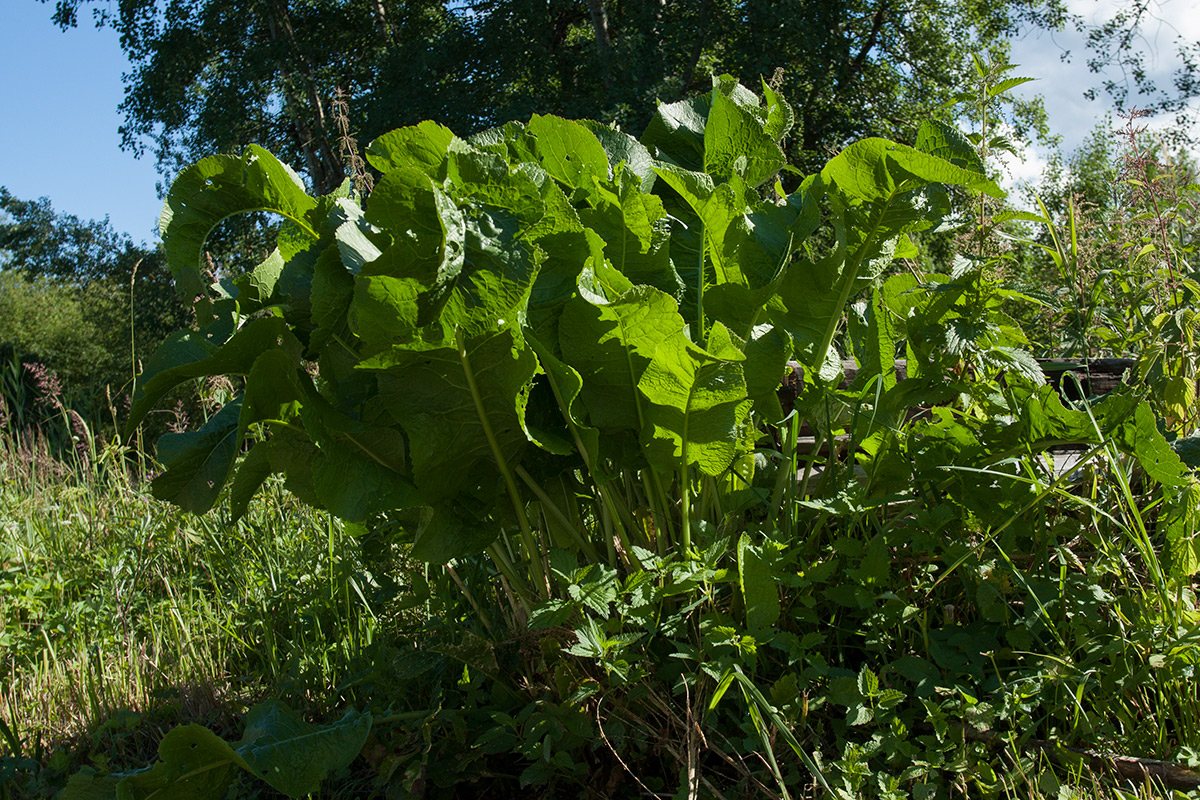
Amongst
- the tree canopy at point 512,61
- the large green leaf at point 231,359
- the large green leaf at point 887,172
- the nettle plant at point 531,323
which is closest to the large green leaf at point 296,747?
the nettle plant at point 531,323

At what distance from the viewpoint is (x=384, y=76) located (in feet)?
47.8

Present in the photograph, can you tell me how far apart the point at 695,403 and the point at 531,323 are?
0.27 meters

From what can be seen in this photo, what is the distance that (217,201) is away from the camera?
129 centimetres

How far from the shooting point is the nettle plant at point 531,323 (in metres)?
1.08

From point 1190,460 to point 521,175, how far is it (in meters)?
1.15

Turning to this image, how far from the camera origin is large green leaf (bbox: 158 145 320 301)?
124 cm

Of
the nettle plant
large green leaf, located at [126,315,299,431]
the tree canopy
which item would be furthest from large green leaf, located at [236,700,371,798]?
the tree canopy

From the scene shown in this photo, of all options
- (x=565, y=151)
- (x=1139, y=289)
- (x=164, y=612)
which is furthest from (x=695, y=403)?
(x=164, y=612)

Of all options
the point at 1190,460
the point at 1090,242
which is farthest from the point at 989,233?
the point at 1090,242

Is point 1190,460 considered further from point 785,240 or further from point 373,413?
point 373,413

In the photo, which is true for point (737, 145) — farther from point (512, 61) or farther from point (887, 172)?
point (512, 61)

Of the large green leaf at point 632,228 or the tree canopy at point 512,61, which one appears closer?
the large green leaf at point 632,228

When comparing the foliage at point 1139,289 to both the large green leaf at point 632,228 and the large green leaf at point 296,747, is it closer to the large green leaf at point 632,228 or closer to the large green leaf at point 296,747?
the large green leaf at point 632,228

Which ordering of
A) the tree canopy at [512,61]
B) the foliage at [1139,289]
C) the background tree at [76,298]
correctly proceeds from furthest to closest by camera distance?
the background tree at [76,298], the tree canopy at [512,61], the foliage at [1139,289]
